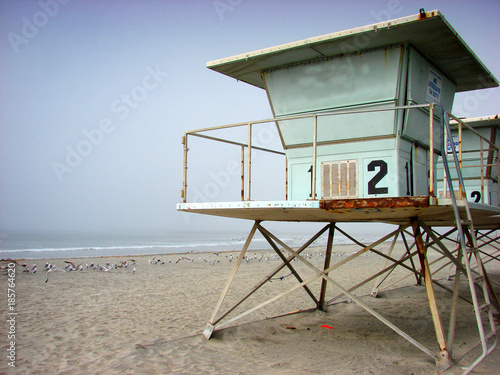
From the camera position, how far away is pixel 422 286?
488 inches

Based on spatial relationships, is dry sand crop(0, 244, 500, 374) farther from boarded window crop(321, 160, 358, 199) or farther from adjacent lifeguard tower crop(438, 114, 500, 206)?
adjacent lifeguard tower crop(438, 114, 500, 206)

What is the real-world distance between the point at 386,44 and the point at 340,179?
2.16 metres

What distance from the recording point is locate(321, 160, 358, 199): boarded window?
6180 millimetres

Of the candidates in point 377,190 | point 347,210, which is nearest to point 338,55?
point 377,190

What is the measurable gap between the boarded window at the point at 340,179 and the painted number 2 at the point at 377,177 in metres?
0.22

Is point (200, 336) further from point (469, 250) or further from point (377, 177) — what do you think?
point (469, 250)

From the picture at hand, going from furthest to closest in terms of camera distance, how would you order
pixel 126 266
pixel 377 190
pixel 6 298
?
1. pixel 126 266
2. pixel 6 298
3. pixel 377 190

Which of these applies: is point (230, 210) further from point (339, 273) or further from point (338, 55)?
point (339, 273)

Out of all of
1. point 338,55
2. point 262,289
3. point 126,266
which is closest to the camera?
point 338,55

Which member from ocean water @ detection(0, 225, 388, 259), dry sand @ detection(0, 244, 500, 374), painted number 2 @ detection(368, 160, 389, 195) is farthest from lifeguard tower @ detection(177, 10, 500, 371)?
ocean water @ detection(0, 225, 388, 259)

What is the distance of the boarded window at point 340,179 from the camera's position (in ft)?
20.3

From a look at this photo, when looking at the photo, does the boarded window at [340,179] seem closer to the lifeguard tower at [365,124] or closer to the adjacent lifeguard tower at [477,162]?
the lifeguard tower at [365,124]

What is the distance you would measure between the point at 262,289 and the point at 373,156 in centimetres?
711

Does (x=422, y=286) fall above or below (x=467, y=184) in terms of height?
below
